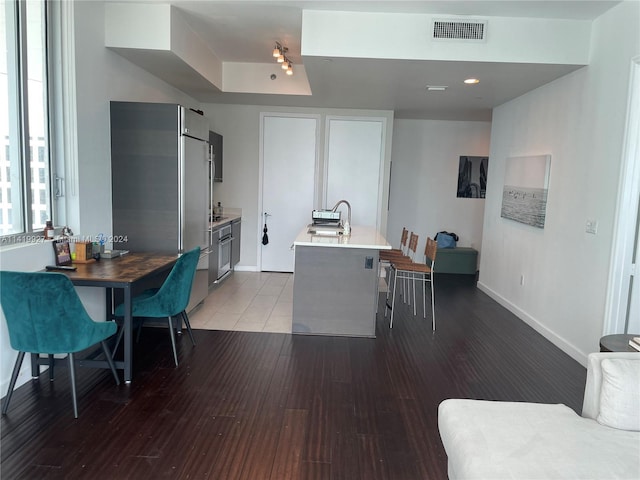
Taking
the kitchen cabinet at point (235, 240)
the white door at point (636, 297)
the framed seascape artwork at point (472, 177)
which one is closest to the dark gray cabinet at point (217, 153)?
the kitchen cabinet at point (235, 240)

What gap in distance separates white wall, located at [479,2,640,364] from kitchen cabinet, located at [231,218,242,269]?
3.76 metres

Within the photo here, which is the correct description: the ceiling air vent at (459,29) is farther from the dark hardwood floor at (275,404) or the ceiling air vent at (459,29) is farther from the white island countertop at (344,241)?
the dark hardwood floor at (275,404)

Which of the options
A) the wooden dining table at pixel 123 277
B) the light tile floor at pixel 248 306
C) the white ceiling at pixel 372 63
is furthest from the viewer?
the light tile floor at pixel 248 306

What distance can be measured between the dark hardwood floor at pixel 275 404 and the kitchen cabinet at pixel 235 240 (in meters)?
2.30

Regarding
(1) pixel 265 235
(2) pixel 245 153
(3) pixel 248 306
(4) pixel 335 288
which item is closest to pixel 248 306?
(3) pixel 248 306

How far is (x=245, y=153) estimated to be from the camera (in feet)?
21.5

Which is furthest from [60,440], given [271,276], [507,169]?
[507,169]

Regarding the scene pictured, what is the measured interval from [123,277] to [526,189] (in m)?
4.21

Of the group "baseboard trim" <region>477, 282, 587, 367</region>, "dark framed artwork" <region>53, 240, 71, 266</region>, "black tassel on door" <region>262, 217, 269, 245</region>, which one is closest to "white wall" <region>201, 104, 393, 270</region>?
"black tassel on door" <region>262, 217, 269, 245</region>

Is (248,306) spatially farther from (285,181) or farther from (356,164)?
(356,164)

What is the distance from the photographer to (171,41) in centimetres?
373

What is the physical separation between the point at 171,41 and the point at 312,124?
3.01 metres

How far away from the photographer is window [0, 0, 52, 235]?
110 inches

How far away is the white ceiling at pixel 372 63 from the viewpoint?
136 inches
